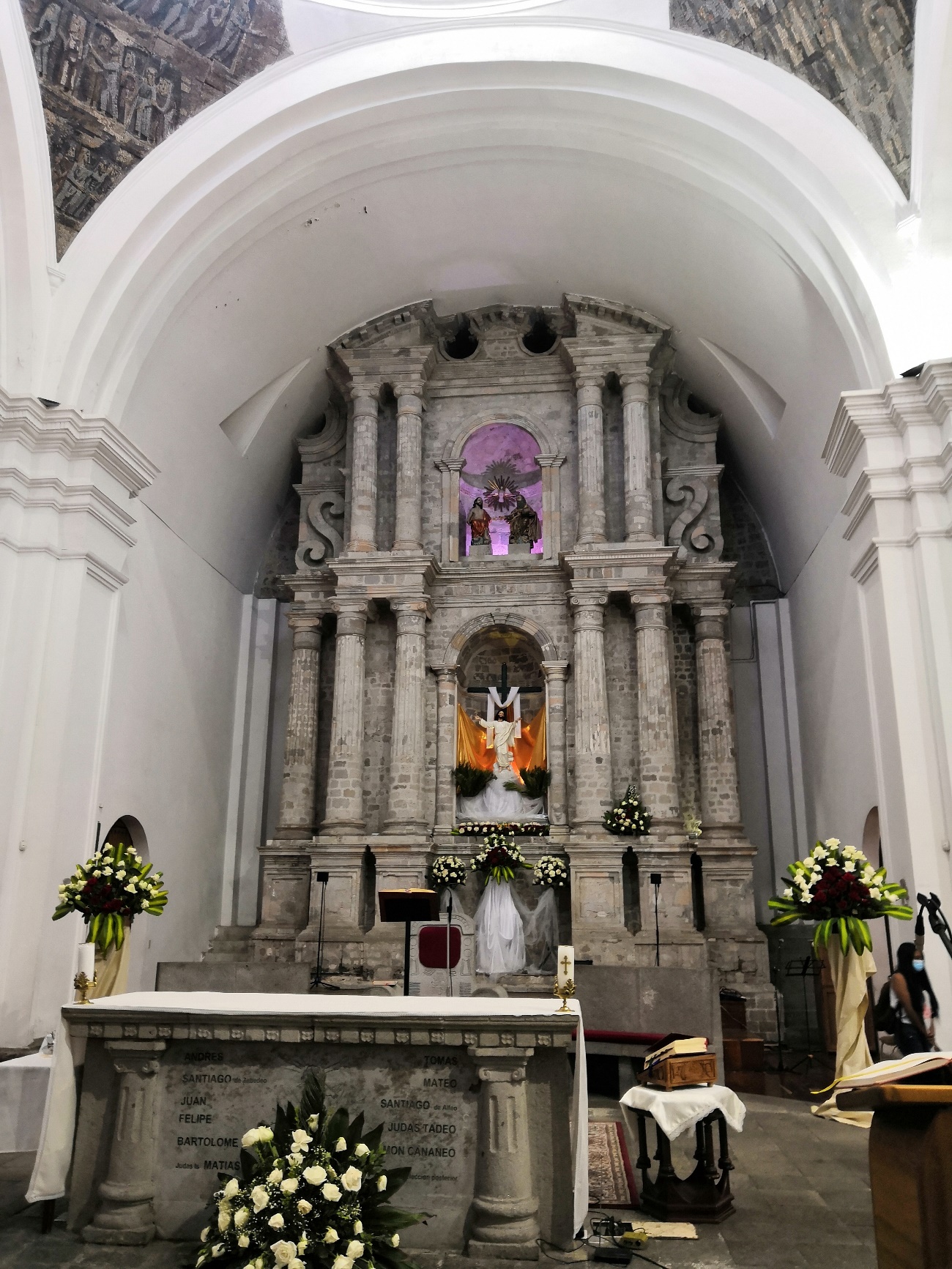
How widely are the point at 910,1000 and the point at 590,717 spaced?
8.15 m

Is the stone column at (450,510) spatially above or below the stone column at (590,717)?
above

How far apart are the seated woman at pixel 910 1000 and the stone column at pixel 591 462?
911 centimetres

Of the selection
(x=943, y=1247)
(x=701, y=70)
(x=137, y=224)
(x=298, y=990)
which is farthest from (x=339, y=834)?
(x=943, y=1247)

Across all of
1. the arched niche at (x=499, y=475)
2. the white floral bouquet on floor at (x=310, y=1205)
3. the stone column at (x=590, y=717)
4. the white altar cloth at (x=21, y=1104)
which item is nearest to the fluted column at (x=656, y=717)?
the stone column at (x=590, y=717)

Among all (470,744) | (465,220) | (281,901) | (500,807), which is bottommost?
(281,901)

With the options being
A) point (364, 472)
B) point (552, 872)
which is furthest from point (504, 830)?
point (364, 472)

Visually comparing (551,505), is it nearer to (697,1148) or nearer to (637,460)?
(637,460)

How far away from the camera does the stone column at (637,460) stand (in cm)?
1438

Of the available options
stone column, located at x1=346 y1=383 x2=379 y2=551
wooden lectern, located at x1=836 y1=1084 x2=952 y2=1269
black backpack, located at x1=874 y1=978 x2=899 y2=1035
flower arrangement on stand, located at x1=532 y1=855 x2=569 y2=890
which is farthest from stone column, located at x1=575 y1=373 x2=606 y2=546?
wooden lectern, located at x1=836 y1=1084 x2=952 y2=1269

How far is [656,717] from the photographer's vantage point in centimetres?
1369

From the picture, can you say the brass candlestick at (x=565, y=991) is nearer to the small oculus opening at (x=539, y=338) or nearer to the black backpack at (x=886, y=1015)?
the black backpack at (x=886, y=1015)

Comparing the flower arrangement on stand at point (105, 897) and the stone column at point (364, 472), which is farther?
the stone column at point (364, 472)

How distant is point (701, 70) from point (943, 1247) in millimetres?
10965

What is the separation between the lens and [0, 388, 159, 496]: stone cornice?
10.0 m
